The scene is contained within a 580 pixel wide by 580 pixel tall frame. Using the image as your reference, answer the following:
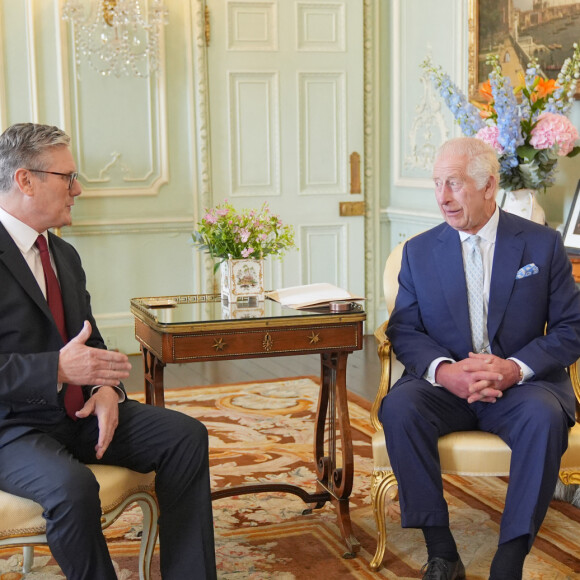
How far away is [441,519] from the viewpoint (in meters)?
2.76

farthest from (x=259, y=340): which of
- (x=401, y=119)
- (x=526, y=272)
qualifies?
(x=401, y=119)

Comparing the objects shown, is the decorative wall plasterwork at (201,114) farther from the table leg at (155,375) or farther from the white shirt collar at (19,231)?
the white shirt collar at (19,231)

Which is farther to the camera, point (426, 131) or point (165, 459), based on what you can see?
point (426, 131)

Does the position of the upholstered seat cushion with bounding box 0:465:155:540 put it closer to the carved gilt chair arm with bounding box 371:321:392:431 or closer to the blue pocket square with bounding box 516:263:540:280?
the carved gilt chair arm with bounding box 371:321:392:431

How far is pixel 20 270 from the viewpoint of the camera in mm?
2527

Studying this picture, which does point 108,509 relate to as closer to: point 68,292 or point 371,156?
point 68,292

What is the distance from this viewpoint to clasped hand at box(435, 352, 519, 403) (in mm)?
2850

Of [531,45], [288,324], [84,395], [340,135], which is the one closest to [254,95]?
[340,135]

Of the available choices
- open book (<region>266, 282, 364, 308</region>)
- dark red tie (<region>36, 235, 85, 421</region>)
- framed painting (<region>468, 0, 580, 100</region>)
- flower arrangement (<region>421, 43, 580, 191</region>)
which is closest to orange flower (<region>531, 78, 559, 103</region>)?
flower arrangement (<region>421, 43, 580, 191</region>)

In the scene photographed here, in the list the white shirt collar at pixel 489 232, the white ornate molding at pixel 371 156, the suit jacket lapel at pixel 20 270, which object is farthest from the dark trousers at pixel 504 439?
the white ornate molding at pixel 371 156

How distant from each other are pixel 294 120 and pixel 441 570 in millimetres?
4154

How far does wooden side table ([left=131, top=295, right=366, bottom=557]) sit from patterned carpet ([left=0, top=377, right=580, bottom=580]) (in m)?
0.12

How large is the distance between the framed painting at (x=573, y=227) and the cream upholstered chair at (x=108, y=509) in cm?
250

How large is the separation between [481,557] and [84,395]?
4.71 feet
